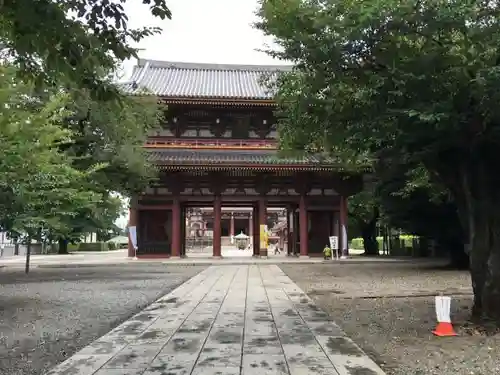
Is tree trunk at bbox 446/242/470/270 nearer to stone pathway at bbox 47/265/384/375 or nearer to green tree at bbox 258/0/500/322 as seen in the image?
stone pathway at bbox 47/265/384/375

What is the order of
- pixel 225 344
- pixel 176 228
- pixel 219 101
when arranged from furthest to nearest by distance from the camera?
pixel 176 228 → pixel 219 101 → pixel 225 344

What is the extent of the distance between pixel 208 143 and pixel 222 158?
1829 millimetres

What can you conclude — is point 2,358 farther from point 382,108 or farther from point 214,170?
point 214,170

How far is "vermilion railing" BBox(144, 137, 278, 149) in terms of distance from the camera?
27469 mm

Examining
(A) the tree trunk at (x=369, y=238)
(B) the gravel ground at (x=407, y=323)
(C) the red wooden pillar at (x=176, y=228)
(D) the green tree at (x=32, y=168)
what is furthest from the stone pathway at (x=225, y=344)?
(A) the tree trunk at (x=369, y=238)

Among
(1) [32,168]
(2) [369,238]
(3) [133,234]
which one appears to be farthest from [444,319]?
(2) [369,238]

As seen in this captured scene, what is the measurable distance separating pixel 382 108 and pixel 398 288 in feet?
25.8

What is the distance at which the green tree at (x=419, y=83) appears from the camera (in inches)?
272

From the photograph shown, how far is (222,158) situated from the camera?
26406mm

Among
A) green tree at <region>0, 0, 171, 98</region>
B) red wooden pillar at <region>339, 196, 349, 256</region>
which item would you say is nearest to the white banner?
red wooden pillar at <region>339, 196, 349, 256</region>

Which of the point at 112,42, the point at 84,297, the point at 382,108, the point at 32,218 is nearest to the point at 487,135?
the point at 382,108

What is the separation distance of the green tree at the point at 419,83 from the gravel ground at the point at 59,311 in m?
5.40

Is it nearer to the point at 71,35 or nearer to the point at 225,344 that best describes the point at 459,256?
the point at 225,344

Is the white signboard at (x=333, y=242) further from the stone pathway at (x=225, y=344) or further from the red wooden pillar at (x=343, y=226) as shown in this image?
the stone pathway at (x=225, y=344)
